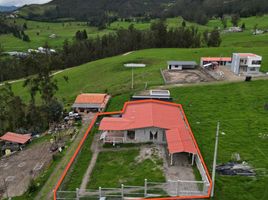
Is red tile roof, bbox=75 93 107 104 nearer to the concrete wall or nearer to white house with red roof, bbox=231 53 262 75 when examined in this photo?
the concrete wall

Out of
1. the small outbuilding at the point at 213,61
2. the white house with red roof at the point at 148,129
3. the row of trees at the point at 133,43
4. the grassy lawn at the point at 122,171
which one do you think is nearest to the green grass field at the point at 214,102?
the grassy lawn at the point at 122,171

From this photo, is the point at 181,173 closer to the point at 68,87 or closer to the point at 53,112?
the point at 53,112

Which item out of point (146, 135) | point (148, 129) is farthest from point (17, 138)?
point (148, 129)

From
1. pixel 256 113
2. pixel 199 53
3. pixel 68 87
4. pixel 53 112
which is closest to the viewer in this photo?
pixel 256 113

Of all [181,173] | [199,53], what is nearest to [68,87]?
[199,53]

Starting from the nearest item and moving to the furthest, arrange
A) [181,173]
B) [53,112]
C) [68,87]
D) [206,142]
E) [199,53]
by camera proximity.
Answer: [181,173], [206,142], [53,112], [68,87], [199,53]

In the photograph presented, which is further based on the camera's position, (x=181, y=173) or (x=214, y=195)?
(x=181, y=173)

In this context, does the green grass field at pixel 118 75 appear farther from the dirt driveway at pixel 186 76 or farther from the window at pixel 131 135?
the window at pixel 131 135

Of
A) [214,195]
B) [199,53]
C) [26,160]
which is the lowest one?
[26,160]
